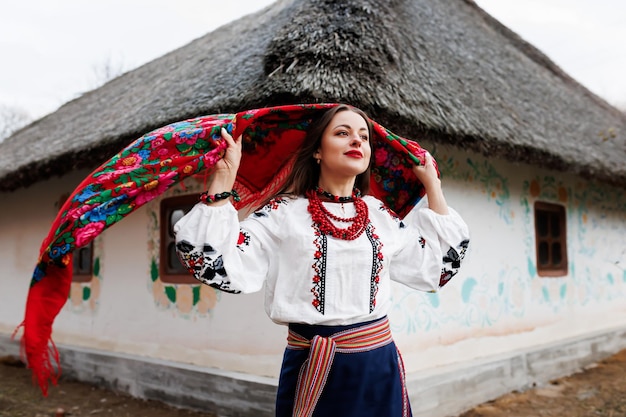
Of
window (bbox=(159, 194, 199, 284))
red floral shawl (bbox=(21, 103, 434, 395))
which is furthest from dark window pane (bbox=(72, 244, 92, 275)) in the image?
red floral shawl (bbox=(21, 103, 434, 395))

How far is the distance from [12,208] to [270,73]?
5184mm

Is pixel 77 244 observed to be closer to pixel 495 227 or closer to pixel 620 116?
pixel 495 227

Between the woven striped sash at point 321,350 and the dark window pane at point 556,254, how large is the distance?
199 inches

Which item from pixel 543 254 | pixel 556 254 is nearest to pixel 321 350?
pixel 543 254

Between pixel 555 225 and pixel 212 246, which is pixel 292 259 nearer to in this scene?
pixel 212 246

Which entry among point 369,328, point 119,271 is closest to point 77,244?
point 369,328

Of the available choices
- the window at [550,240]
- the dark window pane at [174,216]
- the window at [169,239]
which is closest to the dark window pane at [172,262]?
the window at [169,239]

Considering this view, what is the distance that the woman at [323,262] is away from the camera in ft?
5.15

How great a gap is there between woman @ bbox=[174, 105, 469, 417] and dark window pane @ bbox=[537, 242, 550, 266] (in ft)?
14.9

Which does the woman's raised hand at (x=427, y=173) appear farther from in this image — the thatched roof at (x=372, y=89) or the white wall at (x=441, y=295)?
the white wall at (x=441, y=295)

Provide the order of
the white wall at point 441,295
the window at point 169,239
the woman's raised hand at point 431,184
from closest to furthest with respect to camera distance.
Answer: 1. the woman's raised hand at point 431,184
2. the white wall at point 441,295
3. the window at point 169,239

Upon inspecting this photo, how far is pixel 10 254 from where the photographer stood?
723 centimetres

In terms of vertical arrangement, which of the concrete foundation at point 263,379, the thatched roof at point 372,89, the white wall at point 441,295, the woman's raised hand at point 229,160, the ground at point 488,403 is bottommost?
the ground at point 488,403

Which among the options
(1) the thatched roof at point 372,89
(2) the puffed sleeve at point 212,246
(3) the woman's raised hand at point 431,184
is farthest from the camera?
(1) the thatched roof at point 372,89
